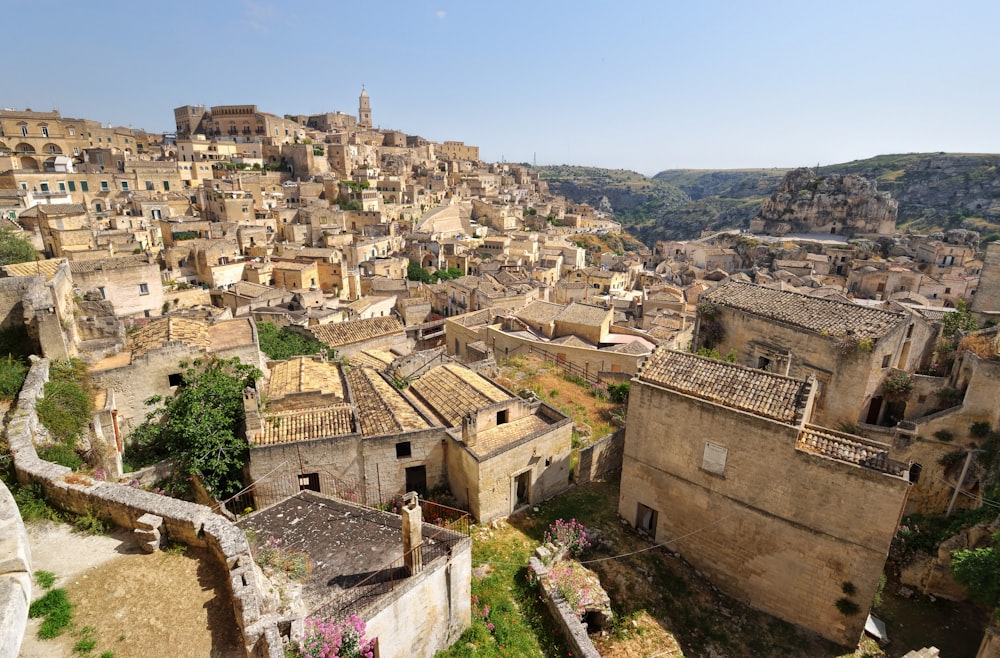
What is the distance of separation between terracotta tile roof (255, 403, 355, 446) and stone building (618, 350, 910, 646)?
744cm

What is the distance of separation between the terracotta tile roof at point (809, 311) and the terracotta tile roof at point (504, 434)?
8673 mm

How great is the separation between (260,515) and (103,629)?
4.06m

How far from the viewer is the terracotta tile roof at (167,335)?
15238mm

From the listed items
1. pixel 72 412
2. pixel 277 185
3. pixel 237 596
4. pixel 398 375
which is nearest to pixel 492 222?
pixel 277 185

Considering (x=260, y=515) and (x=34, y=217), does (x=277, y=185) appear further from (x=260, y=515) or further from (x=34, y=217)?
(x=260, y=515)

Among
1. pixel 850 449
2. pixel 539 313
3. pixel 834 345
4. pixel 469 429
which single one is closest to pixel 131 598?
pixel 469 429

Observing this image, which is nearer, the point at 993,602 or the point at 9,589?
the point at 9,589

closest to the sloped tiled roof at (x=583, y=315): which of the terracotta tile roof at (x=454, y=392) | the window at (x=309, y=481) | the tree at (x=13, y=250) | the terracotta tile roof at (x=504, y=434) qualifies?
the terracotta tile roof at (x=454, y=392)

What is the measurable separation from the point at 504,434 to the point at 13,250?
2260 centimetres

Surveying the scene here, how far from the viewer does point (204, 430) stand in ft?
40.5

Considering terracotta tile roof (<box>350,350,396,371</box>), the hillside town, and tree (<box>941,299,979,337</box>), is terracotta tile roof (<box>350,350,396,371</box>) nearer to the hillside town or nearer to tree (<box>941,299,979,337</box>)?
the hillside town

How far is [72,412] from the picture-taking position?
11531 mm

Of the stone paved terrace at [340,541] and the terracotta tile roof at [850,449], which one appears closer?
the stone paved terrace at [340,541]

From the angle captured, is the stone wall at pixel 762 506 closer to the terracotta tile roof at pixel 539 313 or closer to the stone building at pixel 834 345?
the stone building at pixel 834 345
